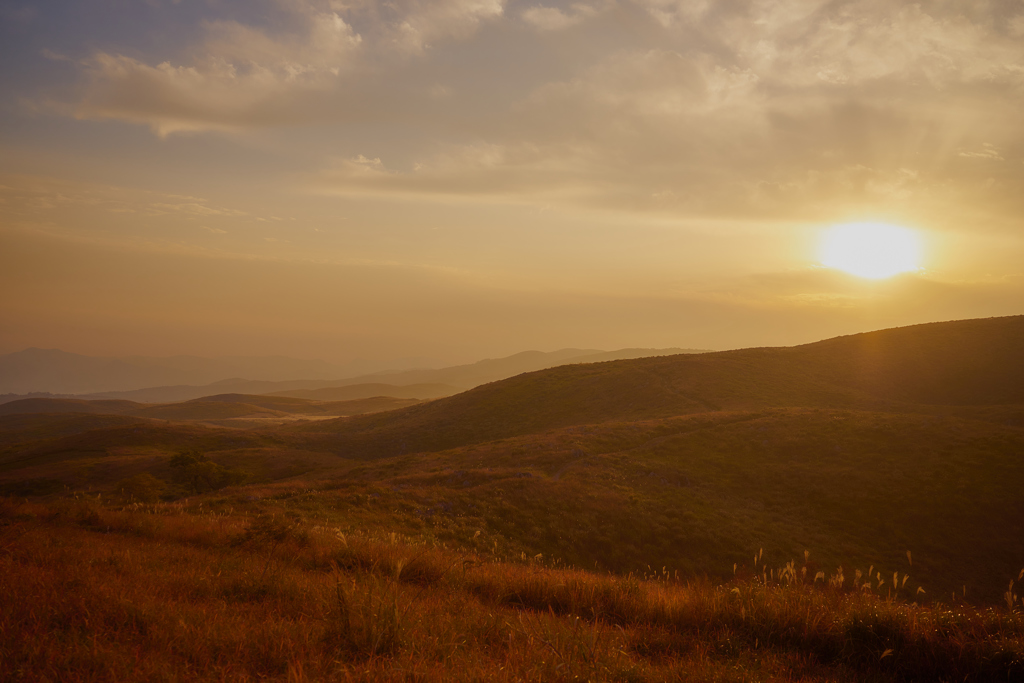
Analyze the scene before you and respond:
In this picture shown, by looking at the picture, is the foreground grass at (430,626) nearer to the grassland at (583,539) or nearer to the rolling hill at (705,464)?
the grassland at (583,539)

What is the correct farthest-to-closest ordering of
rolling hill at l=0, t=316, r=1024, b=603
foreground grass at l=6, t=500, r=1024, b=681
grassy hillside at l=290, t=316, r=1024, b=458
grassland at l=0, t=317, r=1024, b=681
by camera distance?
grassy hillside at l=290, t=316, r=1024, b=458, rolling hill at l=0, t=316, r=1024, b=603, grassland at l=0, t=317, r=1024, b=681, foreground grass at l=6, t=500, r=1024, b=681

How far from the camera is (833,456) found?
32.2 metres

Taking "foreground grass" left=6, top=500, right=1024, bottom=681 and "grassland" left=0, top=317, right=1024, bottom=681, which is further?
"grassland" left=0, top=317, right=1024, bottom=681

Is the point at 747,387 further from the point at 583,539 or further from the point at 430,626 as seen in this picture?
the point at 430,626

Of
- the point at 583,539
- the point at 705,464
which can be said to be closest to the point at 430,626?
the point at 583,539

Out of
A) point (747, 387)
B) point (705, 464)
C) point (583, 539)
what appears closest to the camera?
point (583, 539)

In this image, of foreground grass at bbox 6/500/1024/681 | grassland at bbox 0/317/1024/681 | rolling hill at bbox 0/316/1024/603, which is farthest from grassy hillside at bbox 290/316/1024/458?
foreground grass at bbox 6/500/1024/681

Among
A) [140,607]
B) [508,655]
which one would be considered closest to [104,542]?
[140,607]

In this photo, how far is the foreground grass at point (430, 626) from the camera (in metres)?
4.54

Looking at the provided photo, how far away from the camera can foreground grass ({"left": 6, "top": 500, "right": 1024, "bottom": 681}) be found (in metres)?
4.54

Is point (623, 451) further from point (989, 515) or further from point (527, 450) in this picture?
point (989, 515)

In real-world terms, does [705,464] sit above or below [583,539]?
above

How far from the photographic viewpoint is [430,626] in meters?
5.61

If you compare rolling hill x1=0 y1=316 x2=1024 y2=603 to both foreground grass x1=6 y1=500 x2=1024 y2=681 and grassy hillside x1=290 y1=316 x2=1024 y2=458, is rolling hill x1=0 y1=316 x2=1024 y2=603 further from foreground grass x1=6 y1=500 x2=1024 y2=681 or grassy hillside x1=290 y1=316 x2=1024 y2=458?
foreground grass x1=6 y1=500 x2=1024 y2=681
